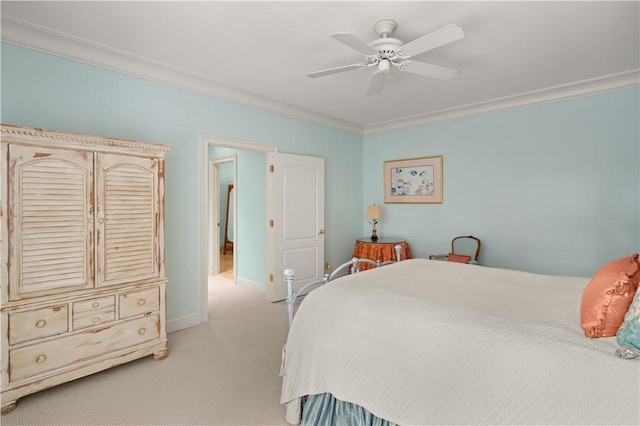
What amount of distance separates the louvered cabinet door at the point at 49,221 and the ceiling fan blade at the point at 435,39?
2.31 m

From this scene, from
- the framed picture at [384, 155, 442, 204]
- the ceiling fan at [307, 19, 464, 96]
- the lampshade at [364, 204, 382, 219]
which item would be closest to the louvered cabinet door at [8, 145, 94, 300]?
the ceiling fan at [307, 19, 464, 96]

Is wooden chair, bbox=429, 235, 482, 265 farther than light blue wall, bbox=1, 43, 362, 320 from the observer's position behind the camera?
Yes

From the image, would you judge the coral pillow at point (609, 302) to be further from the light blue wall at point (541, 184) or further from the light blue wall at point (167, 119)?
the light blue wall at point (167, 119)

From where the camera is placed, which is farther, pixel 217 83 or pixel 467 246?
pixel 467 246

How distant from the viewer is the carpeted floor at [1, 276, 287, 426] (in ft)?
6.59

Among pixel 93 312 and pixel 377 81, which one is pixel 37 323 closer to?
pixel 93 312

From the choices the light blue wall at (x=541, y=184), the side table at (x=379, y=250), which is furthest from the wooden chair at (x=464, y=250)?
the side table at (x=379, y=250)

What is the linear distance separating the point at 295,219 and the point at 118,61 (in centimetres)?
254

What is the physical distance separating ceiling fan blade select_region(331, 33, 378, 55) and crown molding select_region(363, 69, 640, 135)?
8.29 ft

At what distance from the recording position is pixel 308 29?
2471 mm

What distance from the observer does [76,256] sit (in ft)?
7.70

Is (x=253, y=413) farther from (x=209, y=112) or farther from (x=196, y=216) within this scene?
(x=209, y=112)

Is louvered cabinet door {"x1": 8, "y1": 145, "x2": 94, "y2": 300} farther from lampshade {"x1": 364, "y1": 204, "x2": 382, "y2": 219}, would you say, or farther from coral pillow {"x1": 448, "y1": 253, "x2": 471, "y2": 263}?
coral pillow {"x1": 448, "y1": 253, "x2": 471, "y2": 263}

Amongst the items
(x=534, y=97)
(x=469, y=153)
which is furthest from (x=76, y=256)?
(x=534, y=97)
